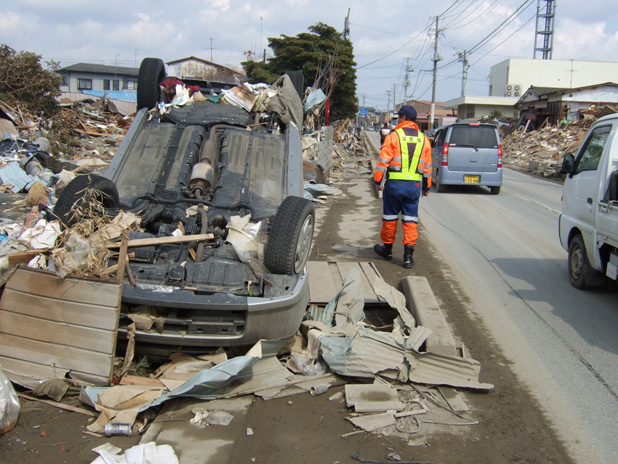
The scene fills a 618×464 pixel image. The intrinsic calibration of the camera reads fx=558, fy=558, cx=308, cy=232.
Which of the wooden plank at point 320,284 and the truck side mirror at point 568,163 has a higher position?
the truck side mirror at point 568,163

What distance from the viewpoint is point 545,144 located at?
33312mm

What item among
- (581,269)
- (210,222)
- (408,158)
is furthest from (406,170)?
(210,222)

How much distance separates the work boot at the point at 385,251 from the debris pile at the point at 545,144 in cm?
2212

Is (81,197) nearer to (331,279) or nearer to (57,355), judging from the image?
(57,355)

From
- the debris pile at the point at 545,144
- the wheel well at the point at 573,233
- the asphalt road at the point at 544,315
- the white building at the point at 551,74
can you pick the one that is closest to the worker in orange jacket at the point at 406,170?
the asphalt road at the point at 544,315

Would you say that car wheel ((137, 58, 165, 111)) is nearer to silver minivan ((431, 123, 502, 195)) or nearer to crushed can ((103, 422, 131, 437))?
crushed can ((103, 422, 131, 437))

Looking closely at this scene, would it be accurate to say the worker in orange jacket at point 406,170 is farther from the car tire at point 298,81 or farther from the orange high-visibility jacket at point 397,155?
the car tire at point 298,81

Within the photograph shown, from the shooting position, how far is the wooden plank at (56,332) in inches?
143

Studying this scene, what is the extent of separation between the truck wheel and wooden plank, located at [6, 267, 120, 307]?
521 centimetres

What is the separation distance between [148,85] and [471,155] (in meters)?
10.0

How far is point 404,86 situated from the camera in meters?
103

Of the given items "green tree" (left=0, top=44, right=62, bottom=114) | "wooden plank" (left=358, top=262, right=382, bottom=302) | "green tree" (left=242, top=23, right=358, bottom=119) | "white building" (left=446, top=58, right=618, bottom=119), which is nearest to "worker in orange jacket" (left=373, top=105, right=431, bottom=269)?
"wooden plank" (left=358, top=262, right=382, bottom=302)

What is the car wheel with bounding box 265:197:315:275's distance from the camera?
4.25 meters

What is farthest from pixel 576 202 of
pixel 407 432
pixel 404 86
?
pixel 404 86
